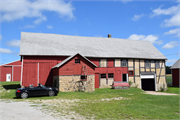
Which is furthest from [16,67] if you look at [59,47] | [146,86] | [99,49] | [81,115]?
[81,115]

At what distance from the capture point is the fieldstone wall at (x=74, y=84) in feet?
69.0

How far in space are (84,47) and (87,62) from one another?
6.79 m

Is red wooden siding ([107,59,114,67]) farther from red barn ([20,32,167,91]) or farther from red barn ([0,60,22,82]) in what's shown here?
red barn ([0,60,22,82])

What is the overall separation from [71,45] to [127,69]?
434 inches

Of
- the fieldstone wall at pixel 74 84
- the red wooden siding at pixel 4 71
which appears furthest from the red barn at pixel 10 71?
the fieldstone wall at pixel 74 84

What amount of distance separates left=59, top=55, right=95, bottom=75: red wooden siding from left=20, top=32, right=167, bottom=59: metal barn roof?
163 inches

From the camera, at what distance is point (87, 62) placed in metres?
22.9

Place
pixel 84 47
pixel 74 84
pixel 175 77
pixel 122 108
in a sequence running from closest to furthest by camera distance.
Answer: pixel 122 108
pixel 74 84
pixel 84 47
pixel 175 77

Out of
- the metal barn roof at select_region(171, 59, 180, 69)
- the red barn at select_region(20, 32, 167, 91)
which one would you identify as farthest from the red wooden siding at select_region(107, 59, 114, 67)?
the metal barn roof at select_region(171, 59, 180, 69)

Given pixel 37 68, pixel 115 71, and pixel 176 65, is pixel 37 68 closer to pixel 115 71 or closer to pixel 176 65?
pixel 115 71

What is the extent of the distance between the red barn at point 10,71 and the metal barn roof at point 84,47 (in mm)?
21730

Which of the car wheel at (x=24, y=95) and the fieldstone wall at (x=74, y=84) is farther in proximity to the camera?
the fieldstone wall at (x=74, y=84)

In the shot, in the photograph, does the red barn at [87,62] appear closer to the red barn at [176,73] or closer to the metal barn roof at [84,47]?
the metal barn roof at [84,47]

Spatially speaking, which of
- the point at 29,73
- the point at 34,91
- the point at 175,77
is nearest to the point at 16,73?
the point at 29,73
